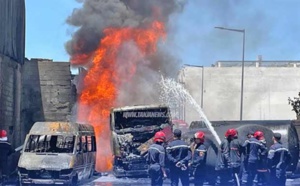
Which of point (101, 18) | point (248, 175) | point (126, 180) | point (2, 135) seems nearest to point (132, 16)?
point (101, 18)

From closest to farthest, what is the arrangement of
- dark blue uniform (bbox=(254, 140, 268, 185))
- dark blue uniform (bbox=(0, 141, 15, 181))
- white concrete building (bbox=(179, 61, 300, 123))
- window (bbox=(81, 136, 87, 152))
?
dark blue uniform (bbox=(254, 140, 268, 185)) → dark blue uniform (bbox=(0, 141, 15, 181)) → window (bbox=(81, 136, 87, 152)) → white concrete building (bbox=(179, 61, 300, 123))

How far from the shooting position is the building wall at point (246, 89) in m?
62.2

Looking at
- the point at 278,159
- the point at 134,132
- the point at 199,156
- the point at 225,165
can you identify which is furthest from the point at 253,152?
the point at 134,132

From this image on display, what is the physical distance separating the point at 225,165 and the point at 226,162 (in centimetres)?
15

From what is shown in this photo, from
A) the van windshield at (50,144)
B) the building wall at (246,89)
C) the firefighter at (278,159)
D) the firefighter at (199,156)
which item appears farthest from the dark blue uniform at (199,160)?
the building wall at (246,89)

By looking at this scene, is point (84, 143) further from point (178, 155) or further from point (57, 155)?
point (178, 155)

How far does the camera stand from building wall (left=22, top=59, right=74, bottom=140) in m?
35.5

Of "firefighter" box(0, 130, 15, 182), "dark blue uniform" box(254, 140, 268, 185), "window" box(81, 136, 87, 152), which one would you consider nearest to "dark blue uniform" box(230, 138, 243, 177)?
"dark blue uniform" box(254, 140, 268, 185)

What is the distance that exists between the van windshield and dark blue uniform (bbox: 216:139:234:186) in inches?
220

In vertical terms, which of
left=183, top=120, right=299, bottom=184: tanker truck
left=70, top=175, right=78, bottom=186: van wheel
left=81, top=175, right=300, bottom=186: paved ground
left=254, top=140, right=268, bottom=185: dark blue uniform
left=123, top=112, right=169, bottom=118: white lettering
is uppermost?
left=123, top=112, right=169, bottom=118: white lettering

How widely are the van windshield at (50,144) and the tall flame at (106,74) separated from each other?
334 inches

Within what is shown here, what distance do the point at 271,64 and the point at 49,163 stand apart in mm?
53403

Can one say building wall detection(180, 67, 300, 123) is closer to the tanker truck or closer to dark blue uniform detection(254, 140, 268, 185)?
the tanker truck

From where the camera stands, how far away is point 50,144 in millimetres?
21812
